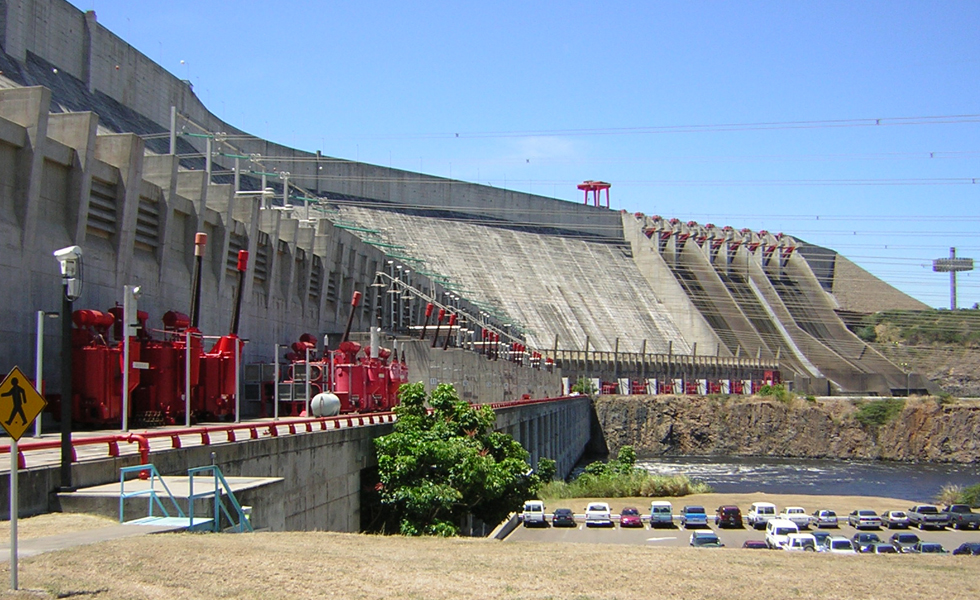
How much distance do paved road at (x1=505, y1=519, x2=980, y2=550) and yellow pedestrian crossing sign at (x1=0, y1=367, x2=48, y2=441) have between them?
24928 millimetres

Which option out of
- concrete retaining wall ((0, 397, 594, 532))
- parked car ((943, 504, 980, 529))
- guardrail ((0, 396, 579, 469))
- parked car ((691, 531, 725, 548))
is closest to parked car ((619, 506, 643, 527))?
parked car ((691, 531, 725, 548))

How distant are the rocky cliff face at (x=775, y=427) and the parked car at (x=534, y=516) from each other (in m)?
55.7

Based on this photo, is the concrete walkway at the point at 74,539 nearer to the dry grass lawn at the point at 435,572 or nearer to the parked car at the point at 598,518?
the dry grass lawn at the point at 435,572

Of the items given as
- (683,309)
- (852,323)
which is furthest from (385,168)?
(852,323)

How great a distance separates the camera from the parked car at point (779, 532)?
32.4m

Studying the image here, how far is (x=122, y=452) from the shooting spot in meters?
17.6

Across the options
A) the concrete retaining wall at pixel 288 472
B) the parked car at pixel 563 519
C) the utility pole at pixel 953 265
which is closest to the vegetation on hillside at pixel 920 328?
the utility pole at pixel 953 265

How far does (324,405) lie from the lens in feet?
104

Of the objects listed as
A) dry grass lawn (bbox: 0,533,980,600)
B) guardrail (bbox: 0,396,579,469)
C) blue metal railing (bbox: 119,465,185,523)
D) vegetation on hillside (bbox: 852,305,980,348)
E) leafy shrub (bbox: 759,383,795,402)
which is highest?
vegetation on hillside (bbox: 852,305,980,348)

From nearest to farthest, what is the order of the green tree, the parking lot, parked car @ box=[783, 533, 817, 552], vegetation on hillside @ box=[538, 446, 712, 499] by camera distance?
the green tree → parked car @ box=[783, 533, 817, 552] → the parking lot → vegetation on hillside @ box=[538, 446, 712, 499]

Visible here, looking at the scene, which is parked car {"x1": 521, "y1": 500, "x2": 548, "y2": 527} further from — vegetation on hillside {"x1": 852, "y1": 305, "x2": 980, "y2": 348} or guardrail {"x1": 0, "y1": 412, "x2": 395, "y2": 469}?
vegetation on hillside {"x1": 852, "y1": 305, "x2": 980, "y2": 348}

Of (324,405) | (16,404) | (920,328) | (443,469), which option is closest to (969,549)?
(443,469)

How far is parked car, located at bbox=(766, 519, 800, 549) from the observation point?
32406mm

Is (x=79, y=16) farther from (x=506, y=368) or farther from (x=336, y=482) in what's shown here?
(x=336, y=482)
